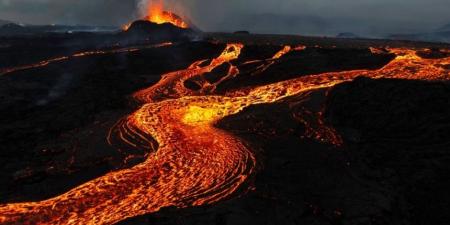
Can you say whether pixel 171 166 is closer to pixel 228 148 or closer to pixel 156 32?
pixel 228 148

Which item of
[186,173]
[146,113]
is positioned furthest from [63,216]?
[146,113]

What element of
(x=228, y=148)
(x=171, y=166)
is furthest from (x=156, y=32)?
(x=171, y=166)

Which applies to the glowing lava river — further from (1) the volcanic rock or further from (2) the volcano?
(1) the volcanic rock

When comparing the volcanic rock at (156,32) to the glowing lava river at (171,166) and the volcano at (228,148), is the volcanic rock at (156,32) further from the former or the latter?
the glowing lava river at (171,166)

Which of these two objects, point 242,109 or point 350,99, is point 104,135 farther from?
point 350,99

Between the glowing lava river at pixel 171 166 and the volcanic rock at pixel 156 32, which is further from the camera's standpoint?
the volcanic rock at pixel 156 32

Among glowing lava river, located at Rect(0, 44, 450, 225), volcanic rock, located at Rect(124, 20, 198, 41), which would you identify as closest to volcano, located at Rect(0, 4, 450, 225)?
glowing lava river, located at Rect(0, 44, 450, 225)

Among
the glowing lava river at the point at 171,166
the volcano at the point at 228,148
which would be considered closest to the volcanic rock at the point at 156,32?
the volcano at the point at 228,148

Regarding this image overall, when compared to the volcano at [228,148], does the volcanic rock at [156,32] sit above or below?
above

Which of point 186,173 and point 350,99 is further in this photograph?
point 350,99
